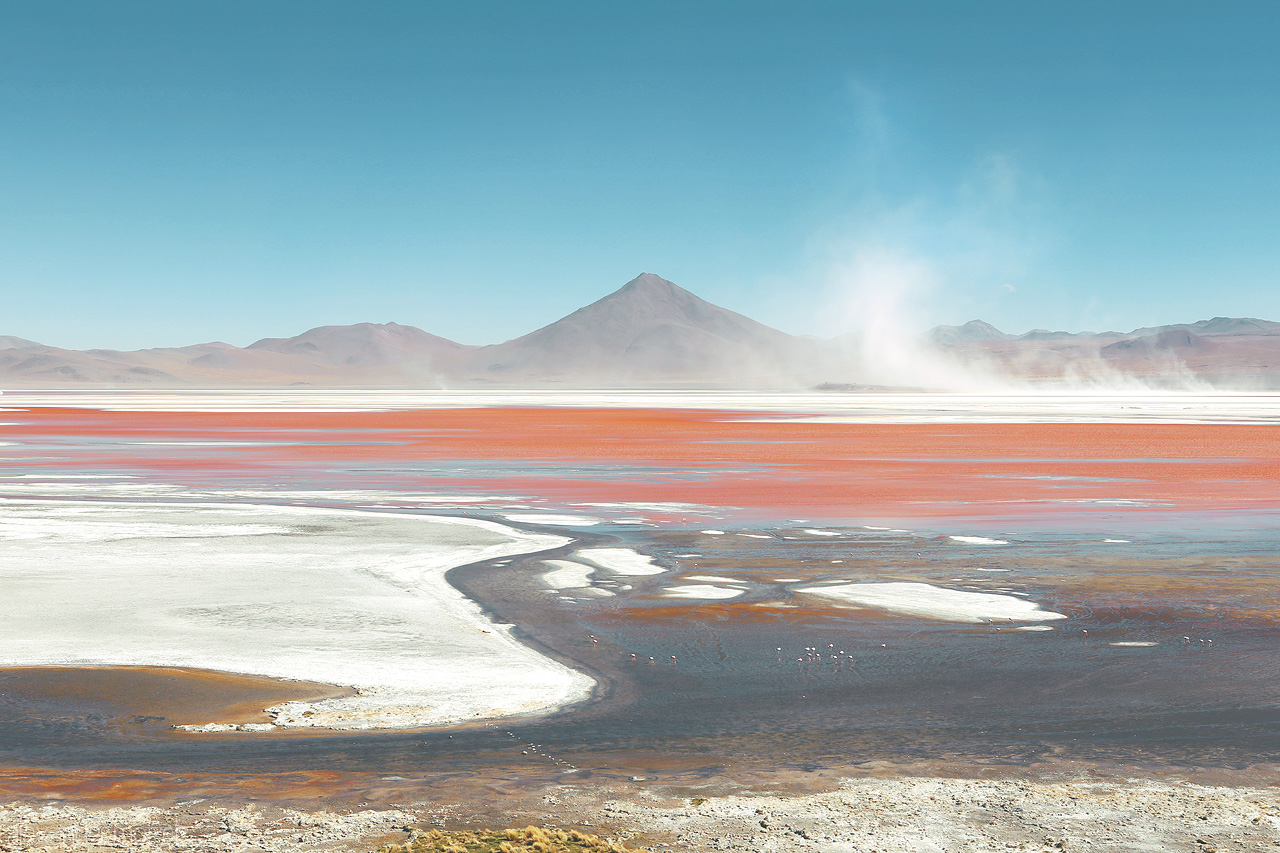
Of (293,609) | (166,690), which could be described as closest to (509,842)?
(166,690)

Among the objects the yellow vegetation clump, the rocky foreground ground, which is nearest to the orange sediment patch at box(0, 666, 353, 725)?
the rocky foreground ground

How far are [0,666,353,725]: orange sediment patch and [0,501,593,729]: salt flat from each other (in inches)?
5.9

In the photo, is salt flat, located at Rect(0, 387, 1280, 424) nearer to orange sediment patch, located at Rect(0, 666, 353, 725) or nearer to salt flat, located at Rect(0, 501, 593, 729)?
salt flat, located at Rect(0, 501, 593, 729)

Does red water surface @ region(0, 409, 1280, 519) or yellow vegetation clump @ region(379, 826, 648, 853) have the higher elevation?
red water surface @ region(0, 409, 1280, 519)

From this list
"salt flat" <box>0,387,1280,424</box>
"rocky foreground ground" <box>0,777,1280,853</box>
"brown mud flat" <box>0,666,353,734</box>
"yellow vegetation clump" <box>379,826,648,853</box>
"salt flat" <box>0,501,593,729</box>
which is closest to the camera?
"yellow vegetation clump" <box>379,826,648,853</box>

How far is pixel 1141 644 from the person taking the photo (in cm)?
820

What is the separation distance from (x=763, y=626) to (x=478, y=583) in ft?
9.88

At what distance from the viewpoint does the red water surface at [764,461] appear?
18.6m

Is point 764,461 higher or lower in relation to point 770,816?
higher

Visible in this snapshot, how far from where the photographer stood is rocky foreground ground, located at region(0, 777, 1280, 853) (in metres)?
4.69

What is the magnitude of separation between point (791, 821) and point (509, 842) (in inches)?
45.3

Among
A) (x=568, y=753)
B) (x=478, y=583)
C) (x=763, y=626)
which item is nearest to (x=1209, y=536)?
(x=763, y=626)

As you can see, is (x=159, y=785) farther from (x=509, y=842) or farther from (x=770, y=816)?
(x=770, y=816)

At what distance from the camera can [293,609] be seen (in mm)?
9492
